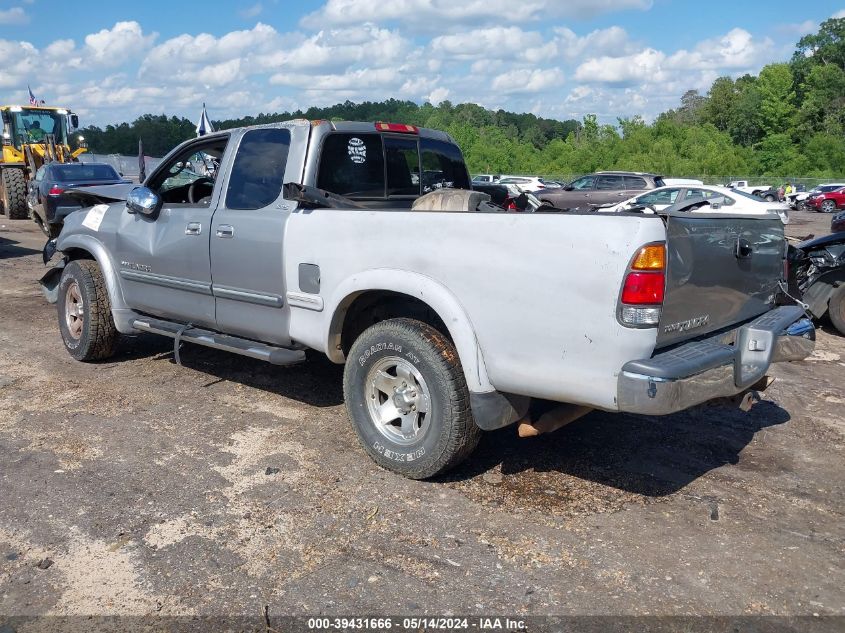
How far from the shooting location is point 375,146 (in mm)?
5270

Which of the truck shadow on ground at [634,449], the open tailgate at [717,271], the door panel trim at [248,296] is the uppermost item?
the open tailgate at [717,271]

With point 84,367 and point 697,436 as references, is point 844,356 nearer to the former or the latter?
point 697,436

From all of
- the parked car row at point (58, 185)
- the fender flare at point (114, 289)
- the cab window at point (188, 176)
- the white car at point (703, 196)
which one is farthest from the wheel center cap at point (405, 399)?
the white car at point (703, 196)

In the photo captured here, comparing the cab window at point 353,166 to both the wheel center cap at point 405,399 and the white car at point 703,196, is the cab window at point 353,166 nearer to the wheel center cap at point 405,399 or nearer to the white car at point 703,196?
the wheel center cap at point 405,399

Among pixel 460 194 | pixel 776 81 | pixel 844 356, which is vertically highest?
pixel 776 81

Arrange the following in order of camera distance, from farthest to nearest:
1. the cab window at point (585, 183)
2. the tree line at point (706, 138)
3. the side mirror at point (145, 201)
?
the tree line at point (706, 138) → the cab window at point (585, 183) → the side mirror at point (145, 201)

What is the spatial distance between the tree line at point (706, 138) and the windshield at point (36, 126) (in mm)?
29362

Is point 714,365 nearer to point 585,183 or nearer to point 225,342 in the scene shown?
point 225,342

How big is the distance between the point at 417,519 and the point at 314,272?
63.3 inches

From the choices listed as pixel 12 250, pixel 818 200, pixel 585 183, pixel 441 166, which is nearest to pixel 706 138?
pixel 818 200

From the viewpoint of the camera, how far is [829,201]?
39188mm

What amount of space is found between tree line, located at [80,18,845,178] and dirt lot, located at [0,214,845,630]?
48.1 m

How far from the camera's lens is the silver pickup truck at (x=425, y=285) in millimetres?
3330

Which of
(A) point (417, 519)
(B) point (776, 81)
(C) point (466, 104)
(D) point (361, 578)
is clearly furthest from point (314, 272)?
(C) point (466, 104)
